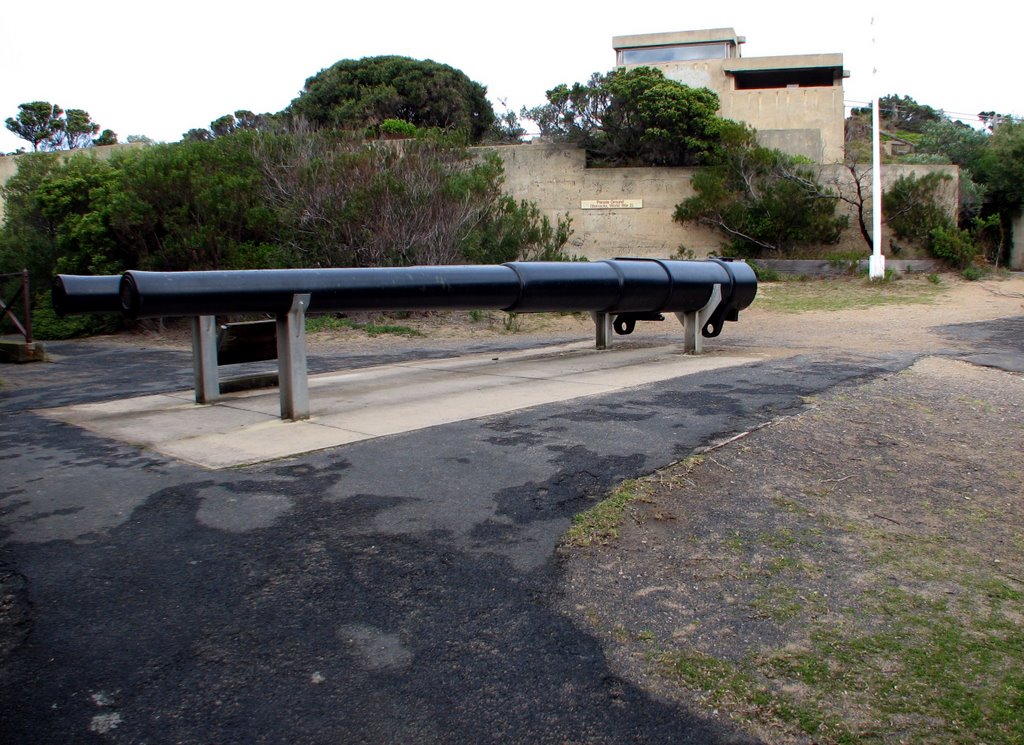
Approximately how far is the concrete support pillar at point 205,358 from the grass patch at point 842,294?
11.7 m

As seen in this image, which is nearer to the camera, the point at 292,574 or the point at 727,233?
the point at 292,574

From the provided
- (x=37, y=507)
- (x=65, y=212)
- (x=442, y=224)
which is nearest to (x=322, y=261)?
(x=442, y=224)

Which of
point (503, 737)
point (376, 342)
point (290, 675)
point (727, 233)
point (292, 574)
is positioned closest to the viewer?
point (503, 737)

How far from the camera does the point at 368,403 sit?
742 centimetres

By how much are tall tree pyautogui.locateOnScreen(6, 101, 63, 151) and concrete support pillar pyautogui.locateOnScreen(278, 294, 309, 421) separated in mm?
50029

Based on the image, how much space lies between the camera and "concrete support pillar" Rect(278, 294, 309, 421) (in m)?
6.57

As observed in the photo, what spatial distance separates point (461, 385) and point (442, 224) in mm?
8481

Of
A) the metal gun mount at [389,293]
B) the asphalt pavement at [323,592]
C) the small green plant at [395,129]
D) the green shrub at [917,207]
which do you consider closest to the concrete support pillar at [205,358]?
the metal gun mount at [389,293]

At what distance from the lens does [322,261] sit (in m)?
16.3

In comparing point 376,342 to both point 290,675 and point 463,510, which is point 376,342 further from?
point 290,675

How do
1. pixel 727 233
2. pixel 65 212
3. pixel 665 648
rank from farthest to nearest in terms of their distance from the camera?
pixel 727 233 < pixel 65 212 < pixel 665 648

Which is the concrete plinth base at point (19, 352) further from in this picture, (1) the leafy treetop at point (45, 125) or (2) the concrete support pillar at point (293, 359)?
(1) the leafy treetop at point (45, 125)

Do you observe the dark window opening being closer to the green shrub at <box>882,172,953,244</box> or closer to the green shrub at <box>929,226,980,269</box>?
the green shrub at <box>882,172,953,244</box>

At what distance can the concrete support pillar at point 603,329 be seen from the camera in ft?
36.2
